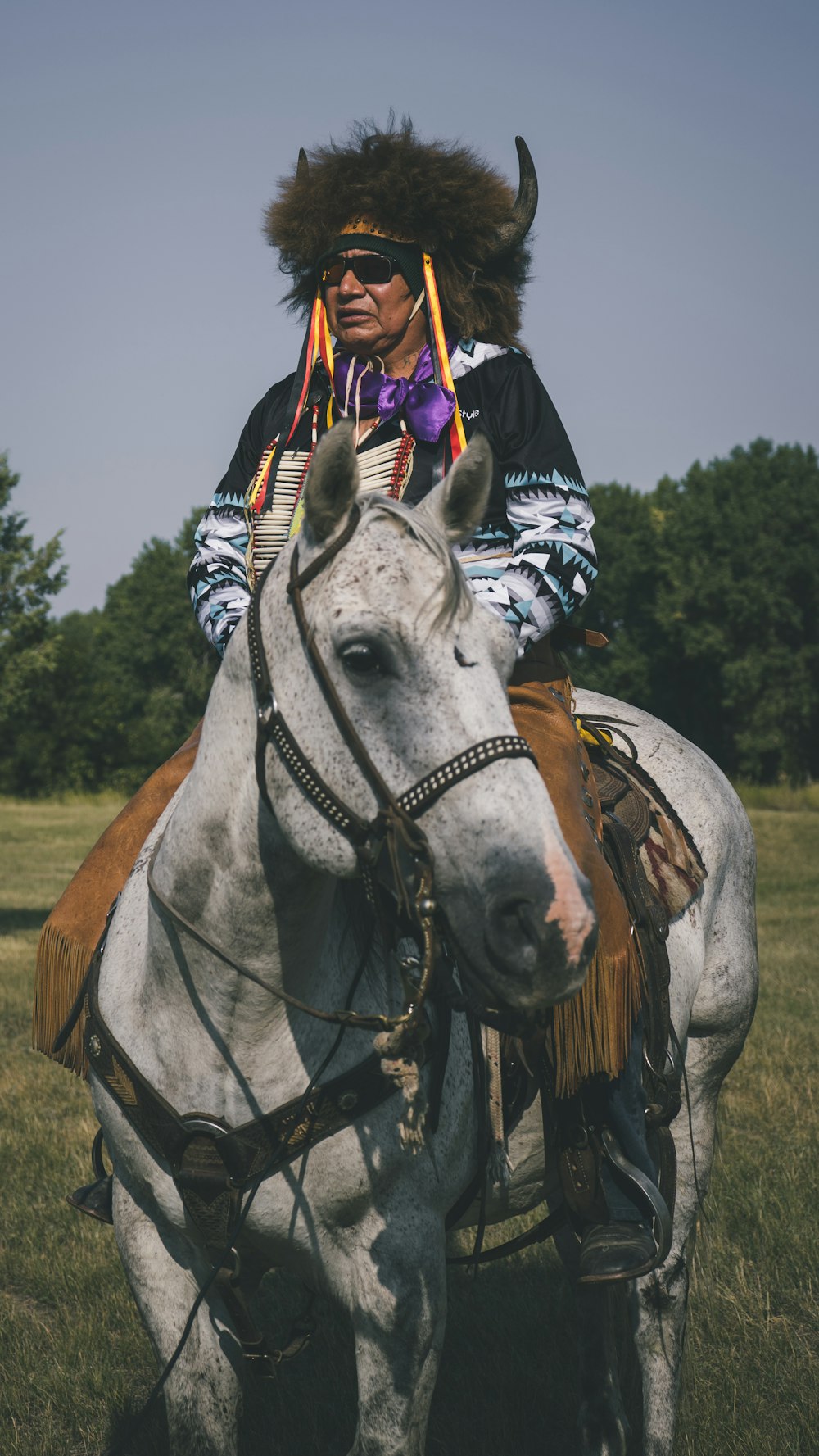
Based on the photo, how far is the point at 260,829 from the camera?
2410 millimetres

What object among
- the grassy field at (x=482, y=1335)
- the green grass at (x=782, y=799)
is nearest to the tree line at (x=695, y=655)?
the green grass at (x=782, y=799)

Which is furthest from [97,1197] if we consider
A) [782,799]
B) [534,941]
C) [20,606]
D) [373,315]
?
[782,799]

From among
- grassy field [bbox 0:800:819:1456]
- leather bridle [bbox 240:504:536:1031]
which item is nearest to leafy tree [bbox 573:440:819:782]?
grassy field [bbox 0:800:819:1456]

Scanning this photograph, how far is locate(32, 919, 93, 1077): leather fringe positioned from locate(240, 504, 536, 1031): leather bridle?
3.31ft

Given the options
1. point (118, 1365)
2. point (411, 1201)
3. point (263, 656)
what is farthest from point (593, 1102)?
point (118, 1365)

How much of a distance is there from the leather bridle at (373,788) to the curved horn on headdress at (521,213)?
1.67 metres

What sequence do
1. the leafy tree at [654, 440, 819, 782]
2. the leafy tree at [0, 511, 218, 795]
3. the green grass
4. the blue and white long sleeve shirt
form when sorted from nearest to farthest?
1. the blue and white long sleeve shirt
2. the green grass
3. the leafy tree at [654, 440, 819, 782]
4. the leafy tree at [0, 511, 218, 795]

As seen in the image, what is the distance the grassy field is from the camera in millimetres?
3799

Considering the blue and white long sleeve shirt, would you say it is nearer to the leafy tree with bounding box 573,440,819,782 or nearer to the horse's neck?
the horse's neck

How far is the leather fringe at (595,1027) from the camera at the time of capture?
3064 millimetres

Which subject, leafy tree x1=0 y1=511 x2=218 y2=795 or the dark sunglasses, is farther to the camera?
leafy tree x1=0 y1=511 x2=218 y2=795

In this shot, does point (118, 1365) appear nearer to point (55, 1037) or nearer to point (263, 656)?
point (55, 1037)

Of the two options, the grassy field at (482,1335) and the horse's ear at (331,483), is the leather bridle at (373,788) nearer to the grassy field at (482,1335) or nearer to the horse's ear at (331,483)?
the horse's ear at (331,483)

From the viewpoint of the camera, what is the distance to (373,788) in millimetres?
2170
